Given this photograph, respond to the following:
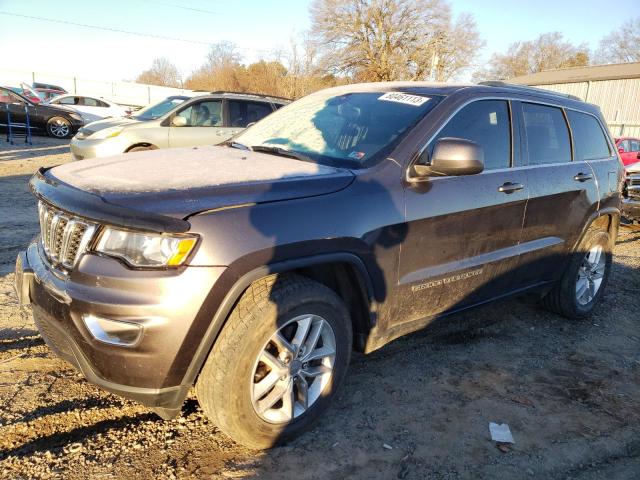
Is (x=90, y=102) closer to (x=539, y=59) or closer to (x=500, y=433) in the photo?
Answer: (x=500, y=433)

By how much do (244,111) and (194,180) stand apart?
7686mm

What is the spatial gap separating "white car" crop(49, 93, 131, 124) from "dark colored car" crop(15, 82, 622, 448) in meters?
18.8

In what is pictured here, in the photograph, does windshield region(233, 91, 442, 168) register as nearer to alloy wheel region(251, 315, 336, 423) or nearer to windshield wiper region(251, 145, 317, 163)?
windshield wiper region(251, 145, 317, 163)

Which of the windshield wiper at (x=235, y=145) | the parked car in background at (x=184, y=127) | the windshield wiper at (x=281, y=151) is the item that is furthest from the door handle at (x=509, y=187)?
the parked car in background at (x=184, y=127)

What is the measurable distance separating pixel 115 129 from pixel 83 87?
33560 mm

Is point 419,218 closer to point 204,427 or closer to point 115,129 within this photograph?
point 204,427

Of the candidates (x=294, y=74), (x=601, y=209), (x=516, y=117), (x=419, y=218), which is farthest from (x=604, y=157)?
(x=294, y=74)

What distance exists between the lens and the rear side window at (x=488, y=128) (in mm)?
3241

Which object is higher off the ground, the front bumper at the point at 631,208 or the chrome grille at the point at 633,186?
the chrome grille at the point at 633,186

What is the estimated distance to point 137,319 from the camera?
6.68 ft

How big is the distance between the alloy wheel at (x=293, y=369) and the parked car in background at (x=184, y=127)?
6.48 metres

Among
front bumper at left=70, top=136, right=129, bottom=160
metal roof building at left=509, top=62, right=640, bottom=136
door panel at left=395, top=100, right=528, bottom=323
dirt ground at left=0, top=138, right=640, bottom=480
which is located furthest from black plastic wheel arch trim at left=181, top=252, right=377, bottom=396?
metal roof building at left=509, top=62, right=640, bottom=136

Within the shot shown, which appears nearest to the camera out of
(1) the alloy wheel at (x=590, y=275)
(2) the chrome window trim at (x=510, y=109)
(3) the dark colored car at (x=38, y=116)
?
(2) the chrome window trim at (x=510, y=109)

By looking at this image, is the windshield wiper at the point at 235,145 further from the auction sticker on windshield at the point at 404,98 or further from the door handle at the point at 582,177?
the door handle at the point at 582,177
